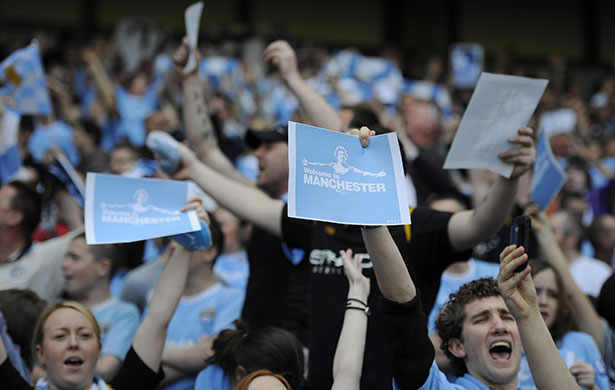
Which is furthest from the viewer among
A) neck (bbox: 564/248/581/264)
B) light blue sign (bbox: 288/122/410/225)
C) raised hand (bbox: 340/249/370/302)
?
neck (bbox: 564/248/581/264)

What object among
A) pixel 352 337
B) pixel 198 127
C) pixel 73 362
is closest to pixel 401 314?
pixel 352 337

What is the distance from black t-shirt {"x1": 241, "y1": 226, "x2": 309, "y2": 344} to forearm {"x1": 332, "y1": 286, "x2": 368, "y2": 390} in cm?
103

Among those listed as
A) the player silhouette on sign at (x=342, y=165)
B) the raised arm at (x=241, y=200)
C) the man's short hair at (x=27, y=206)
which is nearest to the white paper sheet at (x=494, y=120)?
the player silhouette on sign at (x=342, y=165)

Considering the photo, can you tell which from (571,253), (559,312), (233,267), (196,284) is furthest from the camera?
(233,267)

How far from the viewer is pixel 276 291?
389 cm

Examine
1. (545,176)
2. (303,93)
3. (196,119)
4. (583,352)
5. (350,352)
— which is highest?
(303,93)

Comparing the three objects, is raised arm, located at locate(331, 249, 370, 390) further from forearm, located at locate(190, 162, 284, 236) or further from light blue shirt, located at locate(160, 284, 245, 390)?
light blue shirt, located at locate(160, 284, 245, 390)

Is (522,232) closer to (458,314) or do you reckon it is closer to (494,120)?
(458,314)

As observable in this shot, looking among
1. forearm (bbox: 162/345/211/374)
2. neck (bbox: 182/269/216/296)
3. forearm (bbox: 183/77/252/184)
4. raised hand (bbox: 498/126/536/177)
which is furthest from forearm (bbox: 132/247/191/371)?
raised hand (bbox: 498/126/536/177)

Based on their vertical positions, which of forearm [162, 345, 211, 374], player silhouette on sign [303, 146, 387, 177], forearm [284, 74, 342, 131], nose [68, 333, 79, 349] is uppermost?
forearm [284, 74, 342, 131]

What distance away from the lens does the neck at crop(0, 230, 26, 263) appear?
4676 millimetres

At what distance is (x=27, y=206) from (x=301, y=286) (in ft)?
6.06

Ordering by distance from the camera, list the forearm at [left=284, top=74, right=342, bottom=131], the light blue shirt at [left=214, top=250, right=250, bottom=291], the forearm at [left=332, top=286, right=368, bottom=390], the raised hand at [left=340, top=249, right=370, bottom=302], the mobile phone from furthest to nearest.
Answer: the light blue shirt at [left=214, top=250, right=250, bottom=291]
the forearm at [left=284, top=74, right=342, bottom=131]
the raised hand at [left=340, top=249, right=370, bottom=302]
the forearm at [left=332, top=286, right=368, bottom=390]
the mobile phone

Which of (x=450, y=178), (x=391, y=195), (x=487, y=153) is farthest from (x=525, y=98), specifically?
(x=450, y=178)
